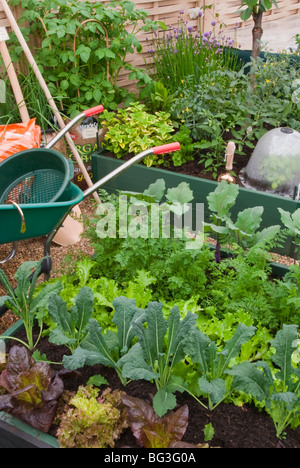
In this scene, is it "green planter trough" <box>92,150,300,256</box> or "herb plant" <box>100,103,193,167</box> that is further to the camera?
"herb plant" <box>100,103,193,167</box>

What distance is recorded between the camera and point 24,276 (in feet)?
5.94

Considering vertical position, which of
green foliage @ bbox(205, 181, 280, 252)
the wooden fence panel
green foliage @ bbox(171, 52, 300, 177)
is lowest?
green foliage @ bbox(205, 181, 280, 252)

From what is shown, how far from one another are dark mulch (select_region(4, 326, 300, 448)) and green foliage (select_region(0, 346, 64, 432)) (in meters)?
0.08

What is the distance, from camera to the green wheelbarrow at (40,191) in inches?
82.7

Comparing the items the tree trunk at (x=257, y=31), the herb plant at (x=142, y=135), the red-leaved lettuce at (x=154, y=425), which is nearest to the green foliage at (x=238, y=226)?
the red-leaved lettuce at (x=154, y=425)

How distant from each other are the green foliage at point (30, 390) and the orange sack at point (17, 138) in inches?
50.9

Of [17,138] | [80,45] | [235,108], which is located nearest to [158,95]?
[235,108]

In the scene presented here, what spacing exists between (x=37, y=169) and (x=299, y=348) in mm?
1507

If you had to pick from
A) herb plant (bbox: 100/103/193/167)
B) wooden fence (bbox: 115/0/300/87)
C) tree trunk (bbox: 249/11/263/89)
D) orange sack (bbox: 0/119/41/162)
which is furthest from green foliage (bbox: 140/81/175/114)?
orange sack (bbox: 0/119/41/162)

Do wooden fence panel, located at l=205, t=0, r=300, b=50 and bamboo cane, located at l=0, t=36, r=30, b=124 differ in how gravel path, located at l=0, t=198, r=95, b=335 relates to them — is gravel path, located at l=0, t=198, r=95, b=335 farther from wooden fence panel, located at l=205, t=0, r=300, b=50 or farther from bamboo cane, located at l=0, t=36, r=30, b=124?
wooden fence panel, located at l=205, t=0, r=300, b=50

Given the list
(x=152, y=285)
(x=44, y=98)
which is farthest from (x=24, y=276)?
(x=44, y=98)

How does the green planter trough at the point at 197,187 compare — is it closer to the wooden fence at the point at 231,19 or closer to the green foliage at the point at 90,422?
the wooden fence at the point at 231,19

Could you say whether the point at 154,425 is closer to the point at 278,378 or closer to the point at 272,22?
the point at 278,378

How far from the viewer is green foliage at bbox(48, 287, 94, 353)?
1664 millimetres
